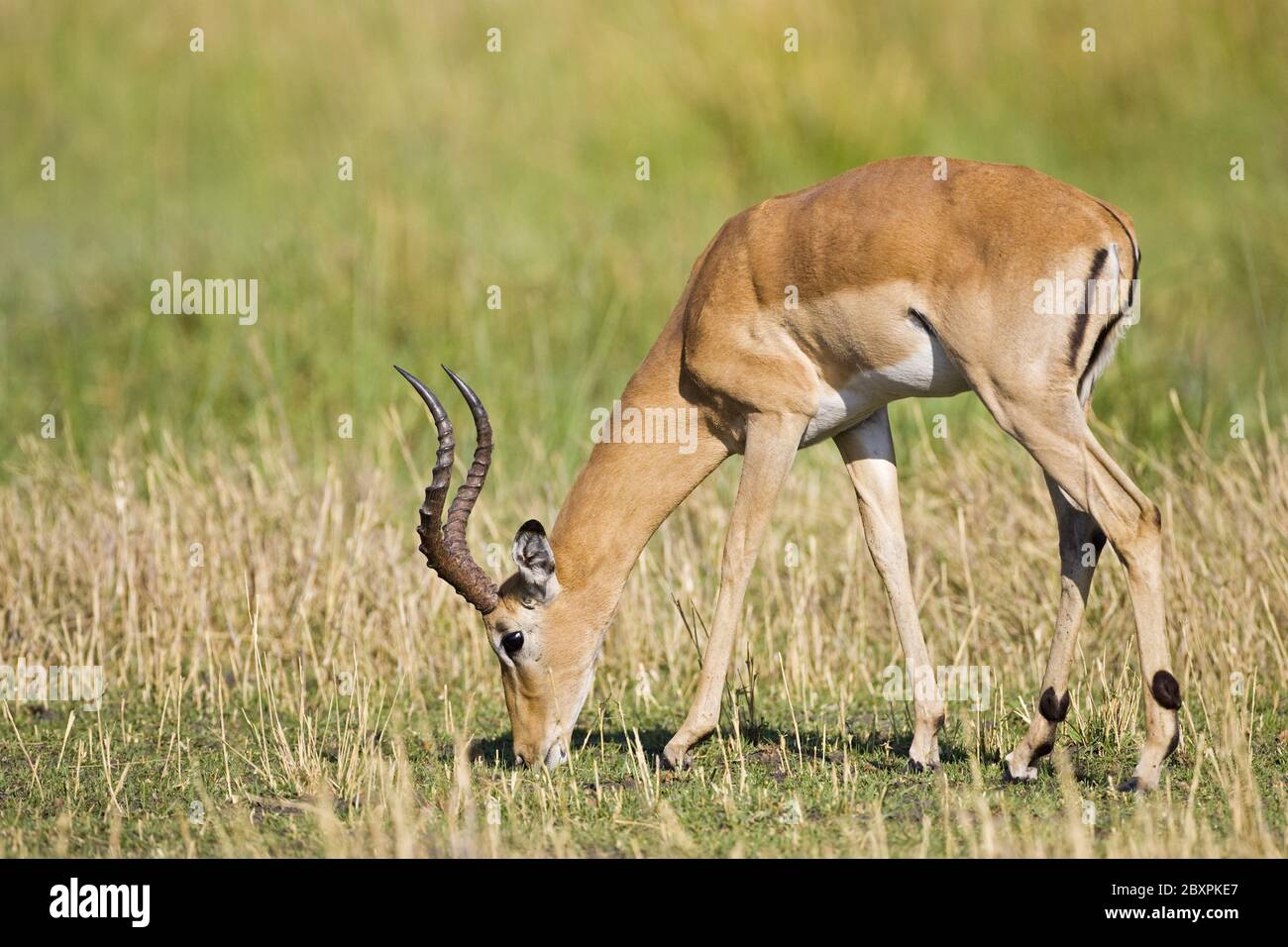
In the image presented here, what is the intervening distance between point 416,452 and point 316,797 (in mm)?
6444

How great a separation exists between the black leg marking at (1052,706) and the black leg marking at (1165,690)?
1.30 feet

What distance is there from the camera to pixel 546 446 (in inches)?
482

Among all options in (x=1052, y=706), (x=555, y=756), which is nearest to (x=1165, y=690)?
(x=1052, y=706)

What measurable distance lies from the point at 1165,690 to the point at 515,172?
12.5 meters

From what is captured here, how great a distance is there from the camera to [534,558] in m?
6.65

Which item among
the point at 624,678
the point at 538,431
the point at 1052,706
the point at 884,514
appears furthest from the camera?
the point at 538,431

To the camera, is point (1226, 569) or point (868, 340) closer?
point (868, 340)

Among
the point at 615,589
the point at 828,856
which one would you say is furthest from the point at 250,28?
the point at 828,856

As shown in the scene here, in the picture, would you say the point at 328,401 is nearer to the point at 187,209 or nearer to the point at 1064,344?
the point at 187,209

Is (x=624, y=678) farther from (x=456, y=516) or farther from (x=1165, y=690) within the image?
(x=1165, y=690)

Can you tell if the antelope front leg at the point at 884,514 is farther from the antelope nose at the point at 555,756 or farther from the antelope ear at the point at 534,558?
the antelope nose at the point at 555,756

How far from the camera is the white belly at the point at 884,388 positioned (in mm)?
6242

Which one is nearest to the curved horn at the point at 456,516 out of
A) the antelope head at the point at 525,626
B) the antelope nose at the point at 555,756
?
the antelope head at the point at 525,626

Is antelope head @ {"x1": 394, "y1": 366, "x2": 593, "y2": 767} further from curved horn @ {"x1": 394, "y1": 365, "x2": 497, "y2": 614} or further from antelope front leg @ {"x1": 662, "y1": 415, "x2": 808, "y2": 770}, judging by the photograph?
antelope front leg @ {"x1": 662, "y1": 415, "x2": 808, "y2": 770}
